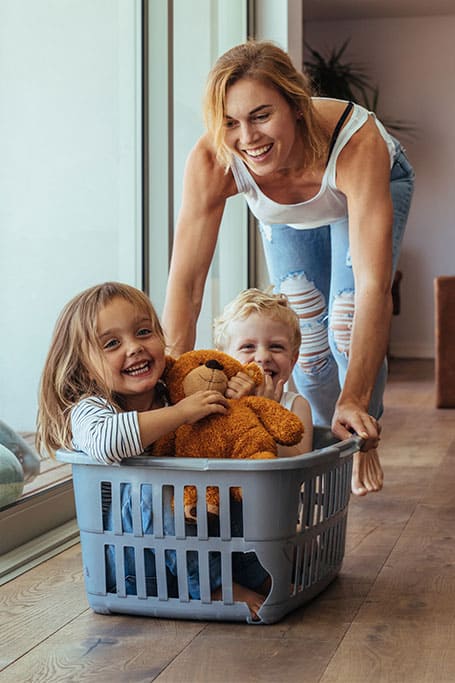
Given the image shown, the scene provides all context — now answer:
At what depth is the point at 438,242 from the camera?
24.3ft

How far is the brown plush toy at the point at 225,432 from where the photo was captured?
1.60 metres

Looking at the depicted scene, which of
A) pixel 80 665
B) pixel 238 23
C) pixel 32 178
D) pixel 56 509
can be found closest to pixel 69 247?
pixel 32 178

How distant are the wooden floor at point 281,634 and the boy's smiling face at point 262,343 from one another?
0.42 meters

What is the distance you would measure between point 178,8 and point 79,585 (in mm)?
2067

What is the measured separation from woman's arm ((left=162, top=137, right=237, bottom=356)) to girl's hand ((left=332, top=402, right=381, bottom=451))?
0.43 meters

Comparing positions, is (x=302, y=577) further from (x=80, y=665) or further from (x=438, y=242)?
(x=438, y=242)

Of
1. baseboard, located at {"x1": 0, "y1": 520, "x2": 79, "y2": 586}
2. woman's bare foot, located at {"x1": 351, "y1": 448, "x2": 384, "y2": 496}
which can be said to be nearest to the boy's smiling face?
woman's bare foot, located at {"x1": 351, "y1": 448, "x2": 384, "y2": 496}

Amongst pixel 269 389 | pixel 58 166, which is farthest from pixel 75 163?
pixel 269 389

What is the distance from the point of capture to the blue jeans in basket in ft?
5.21

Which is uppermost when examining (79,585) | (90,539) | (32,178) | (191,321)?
(32,178)

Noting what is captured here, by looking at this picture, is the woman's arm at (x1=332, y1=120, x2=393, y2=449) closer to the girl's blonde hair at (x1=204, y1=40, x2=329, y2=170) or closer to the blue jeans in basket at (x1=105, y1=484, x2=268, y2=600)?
the girl's blonde hair at (x1=204, y1=40, x2=329, y2=170)

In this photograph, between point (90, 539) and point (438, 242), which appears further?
point (438, 242)

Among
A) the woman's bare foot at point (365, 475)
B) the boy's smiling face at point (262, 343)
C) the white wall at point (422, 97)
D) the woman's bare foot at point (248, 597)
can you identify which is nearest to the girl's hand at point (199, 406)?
the woman's bare foot at point (248, 597)

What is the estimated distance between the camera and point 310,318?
98.3 inches
